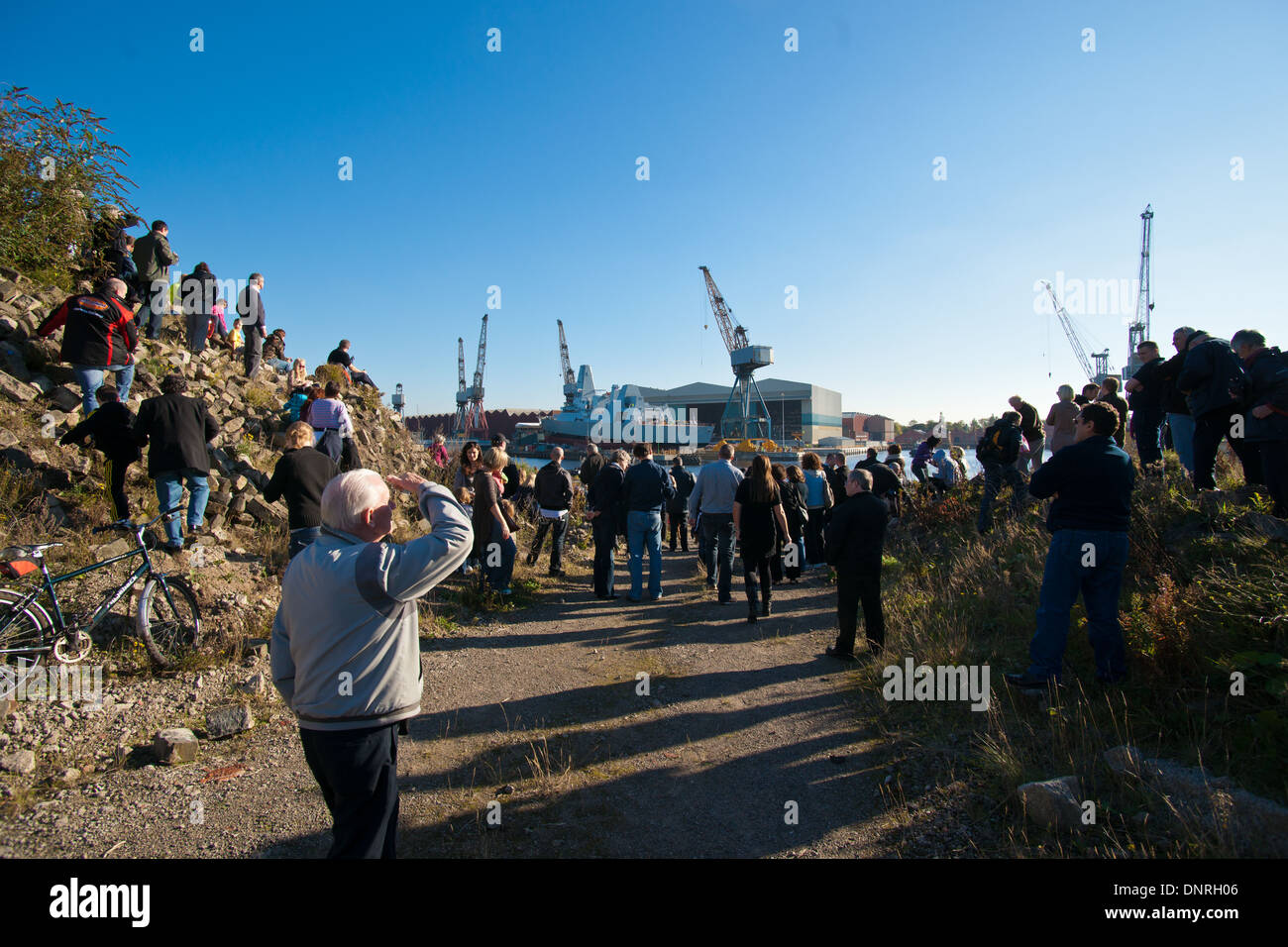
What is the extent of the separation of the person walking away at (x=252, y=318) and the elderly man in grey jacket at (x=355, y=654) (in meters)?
11.1

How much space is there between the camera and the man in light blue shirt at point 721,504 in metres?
A: 7.19

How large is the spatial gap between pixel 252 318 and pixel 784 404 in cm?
8441

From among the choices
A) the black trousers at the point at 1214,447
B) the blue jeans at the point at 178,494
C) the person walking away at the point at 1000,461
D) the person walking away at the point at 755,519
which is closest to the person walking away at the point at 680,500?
the person walking away at the point at 755,519

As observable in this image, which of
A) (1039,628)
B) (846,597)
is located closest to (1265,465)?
(1039,628)

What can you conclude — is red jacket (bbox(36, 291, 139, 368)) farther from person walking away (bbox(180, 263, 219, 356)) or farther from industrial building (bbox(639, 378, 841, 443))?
industrial building (bbox(639, 378, 841, 443))

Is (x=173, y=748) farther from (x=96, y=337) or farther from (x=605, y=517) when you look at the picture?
(x=96, y=337)

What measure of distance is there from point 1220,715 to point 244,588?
8.02 m

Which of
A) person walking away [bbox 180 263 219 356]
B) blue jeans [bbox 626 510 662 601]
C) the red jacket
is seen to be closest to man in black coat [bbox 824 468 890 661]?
blue jeans [bbox 626 510 662 601]

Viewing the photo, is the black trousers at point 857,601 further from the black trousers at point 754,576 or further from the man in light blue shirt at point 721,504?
the man in light blue shirt at point 721,504

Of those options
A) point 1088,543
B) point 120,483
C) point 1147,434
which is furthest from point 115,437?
point 1147,434

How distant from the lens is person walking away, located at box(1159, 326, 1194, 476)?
21.0ft

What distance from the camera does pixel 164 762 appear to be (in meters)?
3.71

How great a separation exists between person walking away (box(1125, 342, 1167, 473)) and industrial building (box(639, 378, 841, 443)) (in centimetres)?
7917
